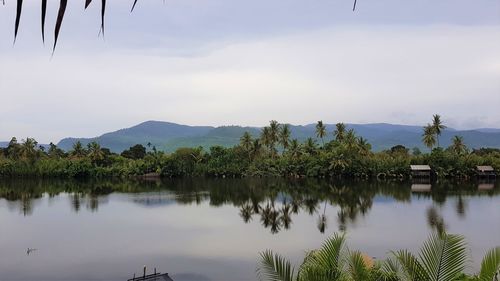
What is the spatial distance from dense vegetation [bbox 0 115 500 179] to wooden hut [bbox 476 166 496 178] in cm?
72

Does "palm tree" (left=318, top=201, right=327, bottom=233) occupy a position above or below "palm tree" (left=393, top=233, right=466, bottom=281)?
below

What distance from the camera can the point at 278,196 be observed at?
4391 cm

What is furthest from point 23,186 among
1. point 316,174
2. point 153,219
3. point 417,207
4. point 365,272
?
point 365,272

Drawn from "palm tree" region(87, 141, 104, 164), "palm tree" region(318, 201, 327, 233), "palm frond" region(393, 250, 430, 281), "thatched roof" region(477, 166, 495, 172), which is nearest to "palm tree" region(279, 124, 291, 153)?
"thatched roof" region(477, 166, 495, 172)

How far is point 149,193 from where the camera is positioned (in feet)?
160

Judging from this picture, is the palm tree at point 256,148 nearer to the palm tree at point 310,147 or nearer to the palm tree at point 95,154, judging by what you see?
the palm tree at point 310,147

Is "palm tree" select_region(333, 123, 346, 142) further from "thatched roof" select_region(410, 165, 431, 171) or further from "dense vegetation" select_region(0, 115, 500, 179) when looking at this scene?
"thatched roof" select_region(410, 165, 431, 171)

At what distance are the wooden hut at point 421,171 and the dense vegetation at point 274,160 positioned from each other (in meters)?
1.20

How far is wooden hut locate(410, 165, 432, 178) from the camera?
2333 inches

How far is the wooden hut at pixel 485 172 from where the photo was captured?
59.4m

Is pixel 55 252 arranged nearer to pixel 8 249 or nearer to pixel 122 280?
pixel 8 249

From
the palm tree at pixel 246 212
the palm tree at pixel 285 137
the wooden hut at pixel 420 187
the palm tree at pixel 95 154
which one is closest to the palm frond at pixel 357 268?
the palm tree at pixel 246 212

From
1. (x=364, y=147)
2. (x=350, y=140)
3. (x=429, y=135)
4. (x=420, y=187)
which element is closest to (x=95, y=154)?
(x=350, y=140)

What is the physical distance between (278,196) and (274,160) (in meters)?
23.4
